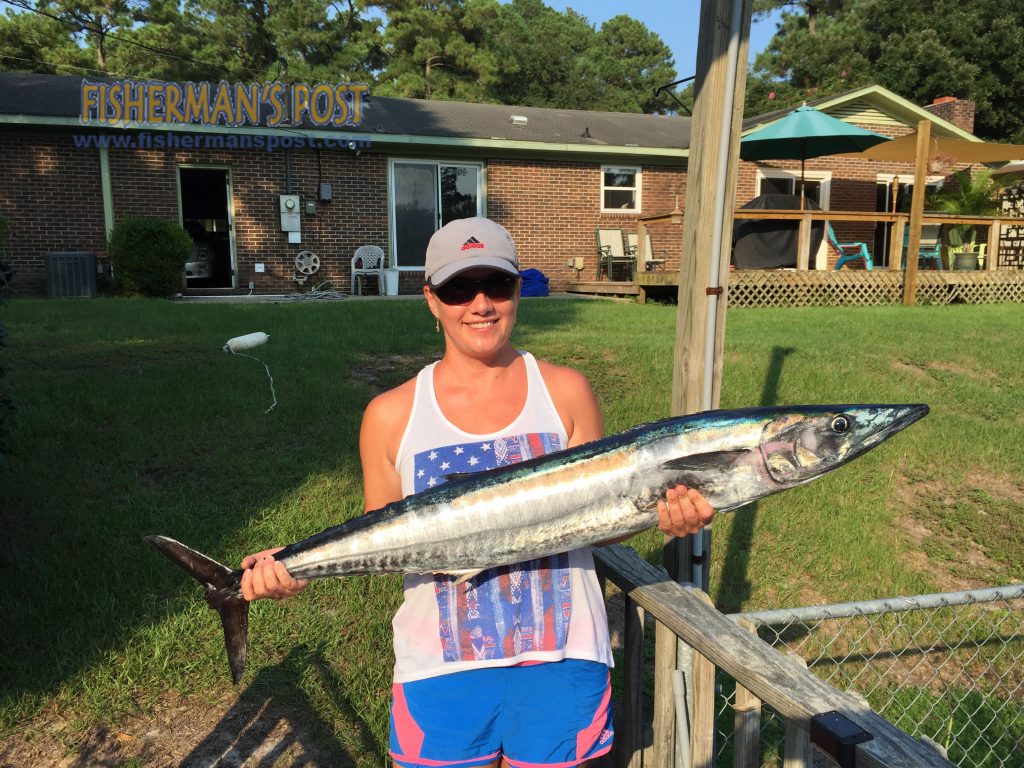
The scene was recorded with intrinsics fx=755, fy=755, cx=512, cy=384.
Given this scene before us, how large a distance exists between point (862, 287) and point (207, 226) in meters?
12.8

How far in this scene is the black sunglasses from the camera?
1990 millimetres

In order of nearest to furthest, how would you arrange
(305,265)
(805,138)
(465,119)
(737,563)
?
(737,563), (805,138), (305,265), (465,119)

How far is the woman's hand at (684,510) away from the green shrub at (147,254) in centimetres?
1292

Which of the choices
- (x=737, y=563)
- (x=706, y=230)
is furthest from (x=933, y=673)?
(x=706, y=230)

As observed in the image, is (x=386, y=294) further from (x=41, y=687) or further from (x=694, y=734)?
(x=694, y=734)

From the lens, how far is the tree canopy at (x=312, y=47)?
100 feet

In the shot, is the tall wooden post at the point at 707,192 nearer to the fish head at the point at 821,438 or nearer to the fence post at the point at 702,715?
the fence post at the point at 702,715

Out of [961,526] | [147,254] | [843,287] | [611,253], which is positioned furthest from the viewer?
[611,253]

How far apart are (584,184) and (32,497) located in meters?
14.4

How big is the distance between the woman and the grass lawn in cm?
155

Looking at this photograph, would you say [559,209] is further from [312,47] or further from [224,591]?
[312,47]

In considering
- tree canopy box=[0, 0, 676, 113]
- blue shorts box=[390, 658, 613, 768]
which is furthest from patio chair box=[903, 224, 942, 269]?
tree canopy box=[0, 0, 676, 113]

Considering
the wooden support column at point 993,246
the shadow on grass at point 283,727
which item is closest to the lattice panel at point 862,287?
the wooden support column at point 993,246

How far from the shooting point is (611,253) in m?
16.7
